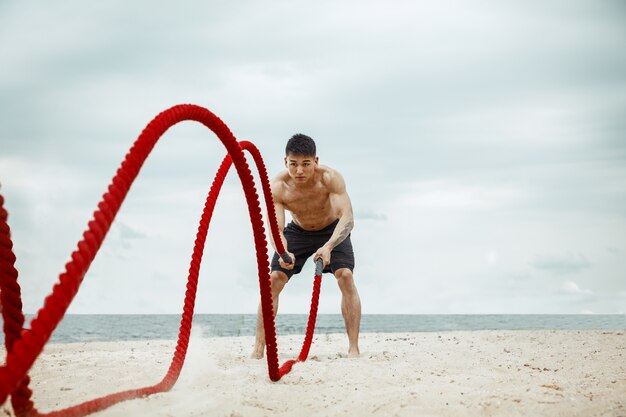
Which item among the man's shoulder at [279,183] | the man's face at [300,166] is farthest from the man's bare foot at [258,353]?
the man's face at [300,166]

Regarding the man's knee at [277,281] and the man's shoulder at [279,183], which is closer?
the man's knee at [277,281]

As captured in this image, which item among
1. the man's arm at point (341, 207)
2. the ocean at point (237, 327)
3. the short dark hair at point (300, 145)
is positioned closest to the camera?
the short dark hair at point (300, 145)

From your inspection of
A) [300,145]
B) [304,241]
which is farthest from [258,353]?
[300,145]

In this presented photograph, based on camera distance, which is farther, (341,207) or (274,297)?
(341,207)

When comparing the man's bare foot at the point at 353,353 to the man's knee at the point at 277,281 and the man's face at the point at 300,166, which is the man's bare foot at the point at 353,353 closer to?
the man's knee at the point at 277,281

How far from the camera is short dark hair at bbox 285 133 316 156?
16.5ft

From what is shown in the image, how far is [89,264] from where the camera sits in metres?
1.90

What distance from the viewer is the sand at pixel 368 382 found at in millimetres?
2959

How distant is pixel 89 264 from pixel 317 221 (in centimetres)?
393

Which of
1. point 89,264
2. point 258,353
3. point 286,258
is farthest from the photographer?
point 258,353

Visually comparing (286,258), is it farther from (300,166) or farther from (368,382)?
(368,382)

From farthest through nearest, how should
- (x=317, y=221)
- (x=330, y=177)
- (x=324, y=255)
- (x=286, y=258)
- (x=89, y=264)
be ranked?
(x=317, y=221) < (x=330, y=177) < (x=324, y=255) < (x=286, y=258) < (x=89, y=264)

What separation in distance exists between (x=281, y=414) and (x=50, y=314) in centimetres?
155

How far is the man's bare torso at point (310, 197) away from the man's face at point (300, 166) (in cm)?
24
